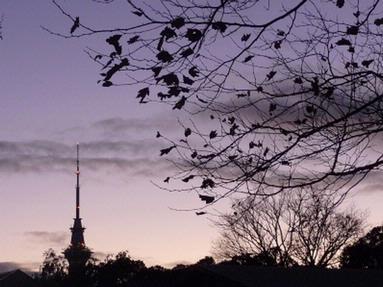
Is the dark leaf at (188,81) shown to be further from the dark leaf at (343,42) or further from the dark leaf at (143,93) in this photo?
the dark leaf at (343,42)

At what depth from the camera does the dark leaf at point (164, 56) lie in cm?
686

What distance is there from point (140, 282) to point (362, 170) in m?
38.4

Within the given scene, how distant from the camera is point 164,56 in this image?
22.6 feet

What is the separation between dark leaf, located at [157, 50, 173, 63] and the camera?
6.86 meters

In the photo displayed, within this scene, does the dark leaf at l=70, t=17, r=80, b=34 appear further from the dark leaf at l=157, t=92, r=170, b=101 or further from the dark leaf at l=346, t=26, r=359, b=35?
the dark leaf at l=346, t=26, r=359, b=35

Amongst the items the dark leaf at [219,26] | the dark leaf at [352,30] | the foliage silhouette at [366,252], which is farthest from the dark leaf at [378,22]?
the foliage silhouette at [366,252]

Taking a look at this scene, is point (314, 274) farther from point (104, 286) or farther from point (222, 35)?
point (104, 286)

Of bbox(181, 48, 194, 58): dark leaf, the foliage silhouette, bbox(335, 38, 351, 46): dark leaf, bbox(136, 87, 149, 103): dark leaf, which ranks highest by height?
the foliage silhouette

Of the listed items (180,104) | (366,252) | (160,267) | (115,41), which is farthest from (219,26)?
(160,267)

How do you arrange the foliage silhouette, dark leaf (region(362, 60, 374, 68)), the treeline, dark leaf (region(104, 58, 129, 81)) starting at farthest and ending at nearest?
1. the foliage silhouette
2. the treeline
3. dark leaf (region(362, 60, 374, 68))
4. dark leaf (region(104, 58, 129, 81))

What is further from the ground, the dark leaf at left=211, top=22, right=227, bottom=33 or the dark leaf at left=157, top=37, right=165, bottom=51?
the dark leaf at left=211, top=22, right=227, bottom=33

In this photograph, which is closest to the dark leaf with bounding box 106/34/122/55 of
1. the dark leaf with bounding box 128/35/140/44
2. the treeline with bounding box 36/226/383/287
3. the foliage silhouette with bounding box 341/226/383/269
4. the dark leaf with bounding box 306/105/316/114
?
the dark leaf with bounding box 128/35/140/44

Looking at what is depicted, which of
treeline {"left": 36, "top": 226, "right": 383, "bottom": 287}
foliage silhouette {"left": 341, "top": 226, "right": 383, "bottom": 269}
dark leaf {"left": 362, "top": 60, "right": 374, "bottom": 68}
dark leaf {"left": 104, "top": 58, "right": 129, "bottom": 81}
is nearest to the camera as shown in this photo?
dark leaf {"left": 104, "top": 58, "right": 129, "bottom": 81}

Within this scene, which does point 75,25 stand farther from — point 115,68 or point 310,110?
point 310,110
